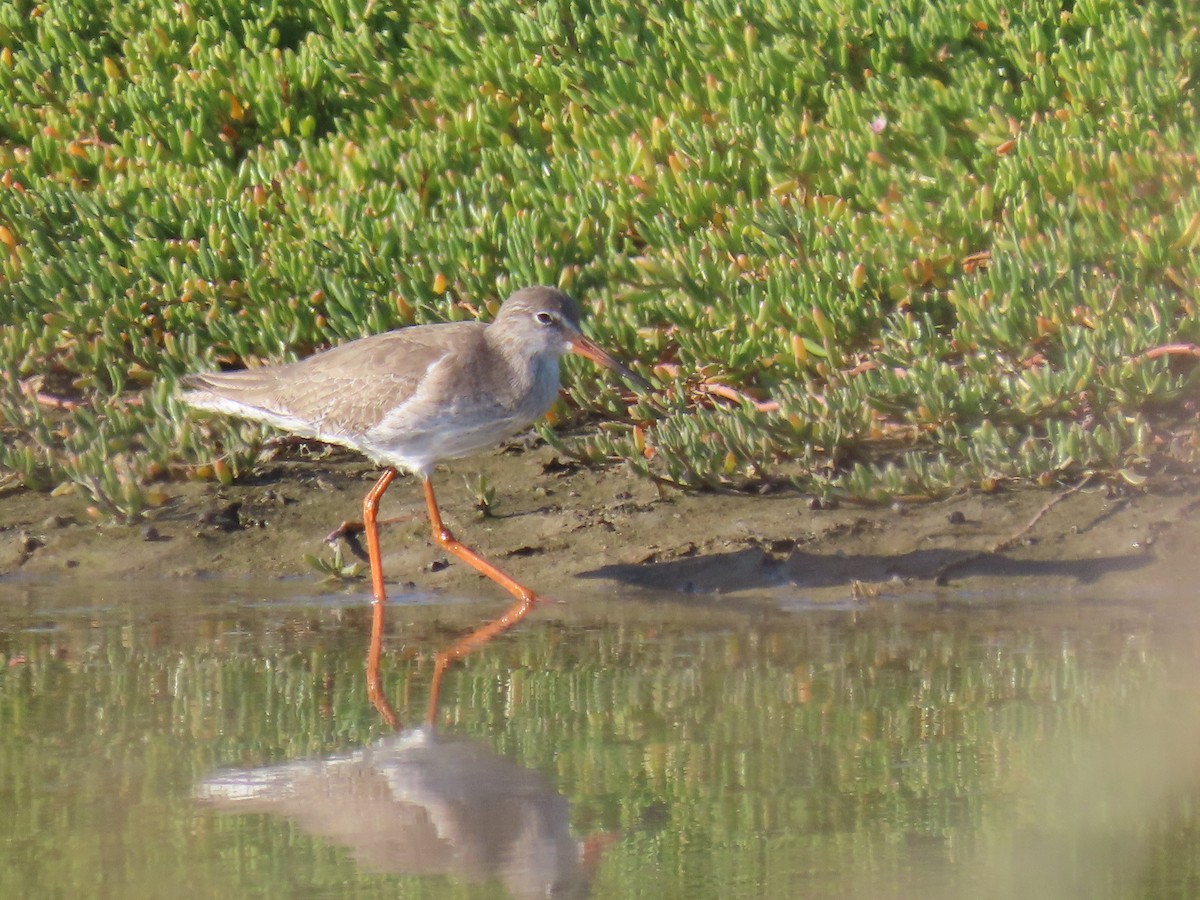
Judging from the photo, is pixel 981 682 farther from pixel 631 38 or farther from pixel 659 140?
pixel 631 38

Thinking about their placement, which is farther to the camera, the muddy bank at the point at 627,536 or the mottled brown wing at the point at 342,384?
the mottled brown wing at the point at 342,384

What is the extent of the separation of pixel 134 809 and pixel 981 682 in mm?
2821

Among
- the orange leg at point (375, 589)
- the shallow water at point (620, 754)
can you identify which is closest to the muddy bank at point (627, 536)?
the orange leg at point (375, 589)

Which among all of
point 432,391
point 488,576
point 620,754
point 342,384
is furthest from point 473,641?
point 342,384

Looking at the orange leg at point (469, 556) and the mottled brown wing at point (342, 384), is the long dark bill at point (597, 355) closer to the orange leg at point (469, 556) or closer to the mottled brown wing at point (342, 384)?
the mottled brown wing at point (342, 384)

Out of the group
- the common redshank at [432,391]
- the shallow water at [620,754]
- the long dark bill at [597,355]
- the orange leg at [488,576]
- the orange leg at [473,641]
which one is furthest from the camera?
the long dark bill at [597,355]

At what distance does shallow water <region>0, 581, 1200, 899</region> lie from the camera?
13.9 ft

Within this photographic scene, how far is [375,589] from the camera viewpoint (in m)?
7.90

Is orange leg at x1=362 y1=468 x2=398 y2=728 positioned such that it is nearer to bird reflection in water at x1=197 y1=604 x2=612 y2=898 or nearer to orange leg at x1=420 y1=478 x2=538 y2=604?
orange leg at x1=420 y1=478 x2=538 y2=604

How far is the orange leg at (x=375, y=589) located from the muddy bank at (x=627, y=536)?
275mm

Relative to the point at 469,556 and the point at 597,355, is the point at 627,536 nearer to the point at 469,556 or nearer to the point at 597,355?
the point at 469,556

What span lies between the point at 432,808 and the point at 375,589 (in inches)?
127

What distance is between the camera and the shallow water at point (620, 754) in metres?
4.23

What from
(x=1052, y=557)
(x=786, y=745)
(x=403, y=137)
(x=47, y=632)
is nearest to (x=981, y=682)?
(x=786, y=745)
